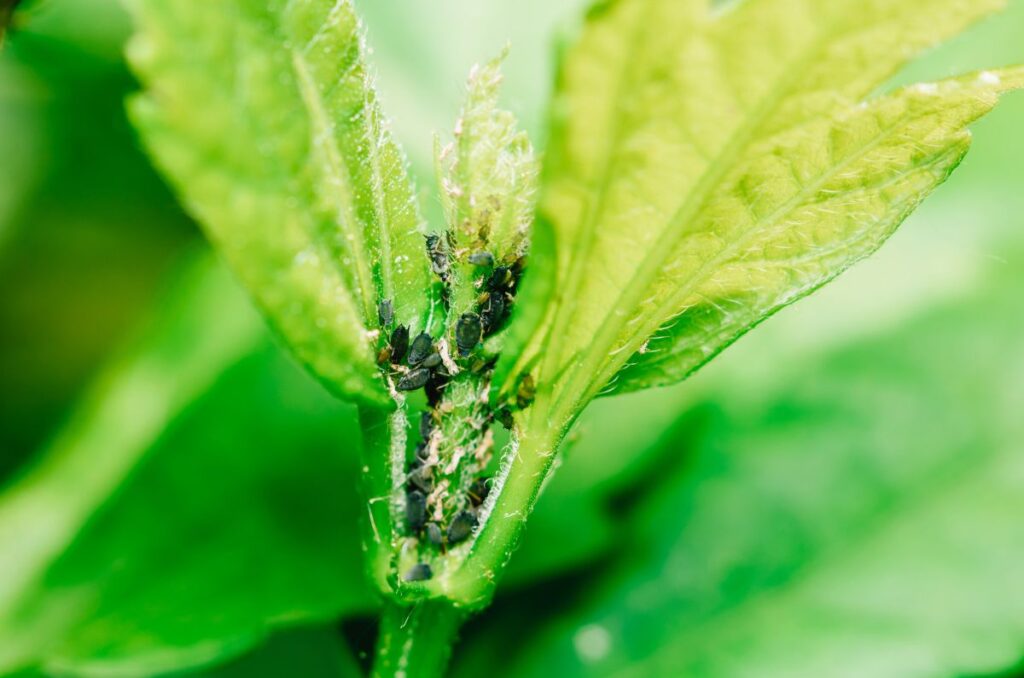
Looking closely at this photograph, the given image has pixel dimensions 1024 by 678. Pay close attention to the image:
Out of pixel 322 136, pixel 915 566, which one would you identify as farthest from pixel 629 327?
pixel 915 566

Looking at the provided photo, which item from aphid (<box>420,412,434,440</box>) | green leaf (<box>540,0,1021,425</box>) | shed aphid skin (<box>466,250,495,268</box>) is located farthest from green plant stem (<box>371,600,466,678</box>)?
shed aphid skin (<box>466,250,495,268</box>)

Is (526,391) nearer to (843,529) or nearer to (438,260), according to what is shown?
(438,260)

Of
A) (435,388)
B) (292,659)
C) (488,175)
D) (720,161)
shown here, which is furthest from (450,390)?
(292,659)

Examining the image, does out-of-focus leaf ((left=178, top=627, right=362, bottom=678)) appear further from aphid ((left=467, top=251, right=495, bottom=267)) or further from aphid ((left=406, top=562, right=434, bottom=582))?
aphid ((left=467, top=251, right=495, bottom=267))

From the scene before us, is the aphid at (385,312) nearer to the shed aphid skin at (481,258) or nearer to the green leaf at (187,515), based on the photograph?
the shed aphid skin at (481,258)

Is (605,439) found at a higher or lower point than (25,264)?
lower

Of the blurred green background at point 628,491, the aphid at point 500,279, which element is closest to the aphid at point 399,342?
the aphid at point 500,279

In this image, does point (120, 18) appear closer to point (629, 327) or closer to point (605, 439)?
point (605, 439)
